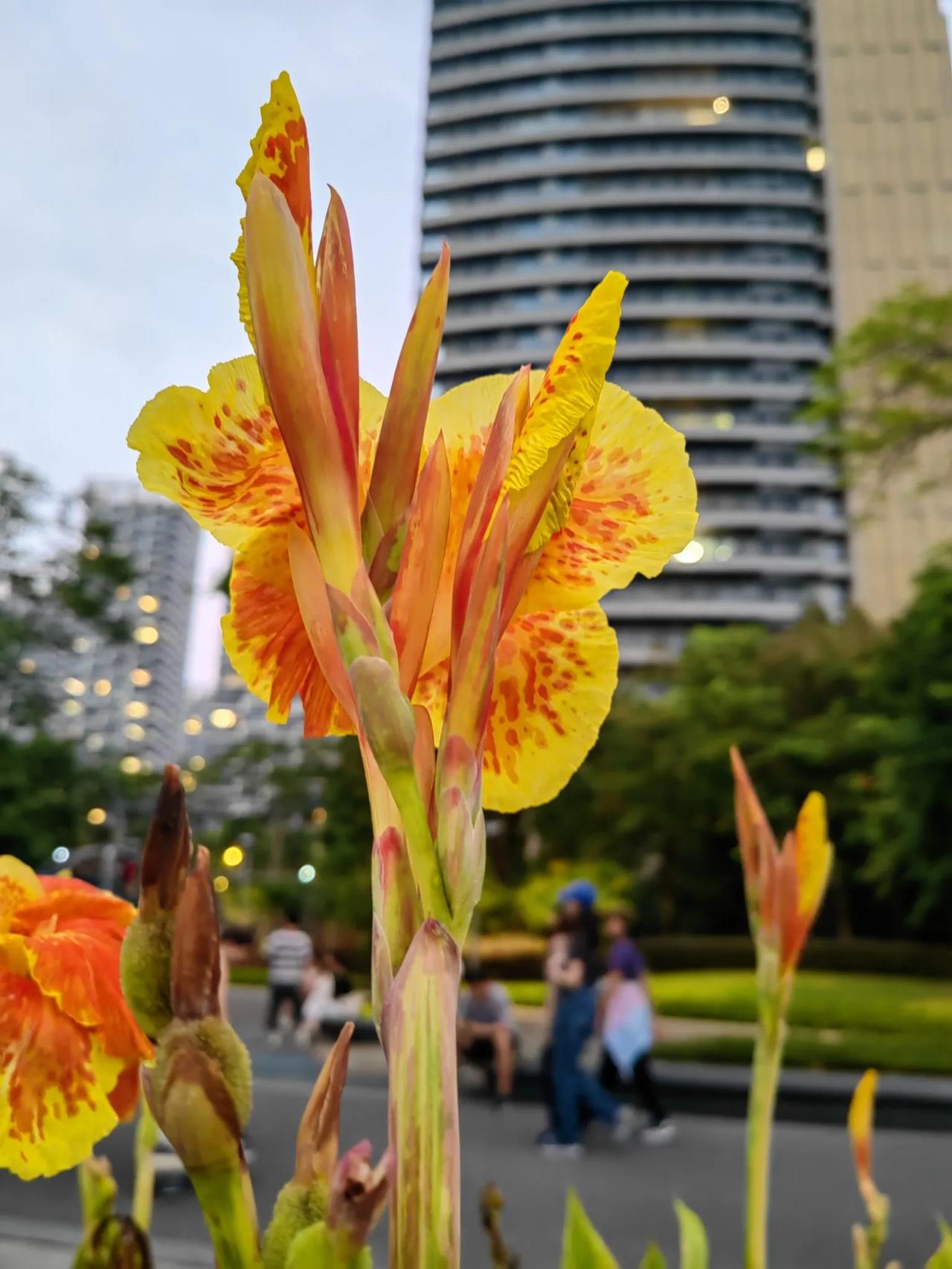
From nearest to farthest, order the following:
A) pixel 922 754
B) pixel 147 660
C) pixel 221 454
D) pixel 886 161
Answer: pixel 221 454, pixel 922 754, pixel 886 161, pixel 147 660

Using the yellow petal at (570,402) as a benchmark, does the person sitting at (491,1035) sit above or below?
below

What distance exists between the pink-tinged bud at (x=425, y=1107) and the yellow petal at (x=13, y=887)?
0.23 metres

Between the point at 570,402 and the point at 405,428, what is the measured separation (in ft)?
0.19

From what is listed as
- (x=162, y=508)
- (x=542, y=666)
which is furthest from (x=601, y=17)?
(x=542, y=666)

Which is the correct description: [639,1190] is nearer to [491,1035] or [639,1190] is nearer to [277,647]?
[491,1035]

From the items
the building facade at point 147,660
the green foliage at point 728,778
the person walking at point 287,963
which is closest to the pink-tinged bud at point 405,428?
the person walking at point 287,963

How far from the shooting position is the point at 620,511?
380 mm

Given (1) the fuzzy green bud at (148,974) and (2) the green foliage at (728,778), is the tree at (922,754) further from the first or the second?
(1) the fuzzy green bud at (148,974)

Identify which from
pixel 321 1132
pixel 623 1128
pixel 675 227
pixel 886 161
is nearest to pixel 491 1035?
pixel 623 1128

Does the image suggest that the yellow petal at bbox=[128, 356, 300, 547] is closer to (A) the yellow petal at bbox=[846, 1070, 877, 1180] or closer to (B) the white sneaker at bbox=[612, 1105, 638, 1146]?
(A) the yellow petal at bbox=[846, 1070, 877, 1180]

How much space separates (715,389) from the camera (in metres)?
34.8

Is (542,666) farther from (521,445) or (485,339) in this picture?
(485,339)

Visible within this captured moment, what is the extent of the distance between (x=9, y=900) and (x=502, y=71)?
44647 mm

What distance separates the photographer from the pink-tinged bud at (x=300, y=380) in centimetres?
28
